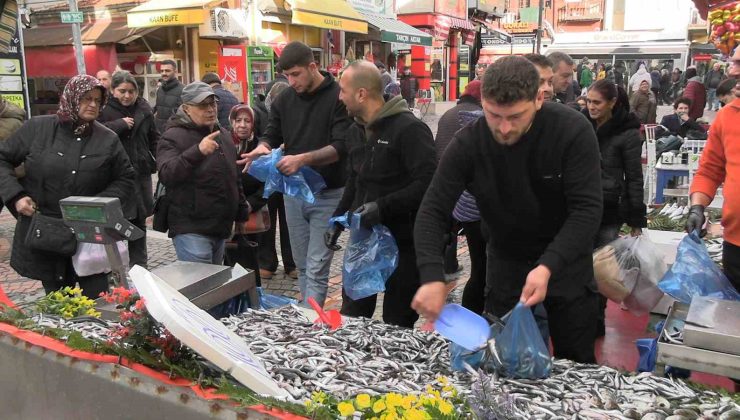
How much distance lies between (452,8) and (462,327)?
29.3 m

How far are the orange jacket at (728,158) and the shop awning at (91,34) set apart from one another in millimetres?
13449

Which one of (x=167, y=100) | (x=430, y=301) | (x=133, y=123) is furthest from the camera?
(x=167, y=100)

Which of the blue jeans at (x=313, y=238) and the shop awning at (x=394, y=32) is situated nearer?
the blue jeans at (x=313, y=238)

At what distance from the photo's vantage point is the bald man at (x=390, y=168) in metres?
3.54

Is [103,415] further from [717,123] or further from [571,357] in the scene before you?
[717,123]

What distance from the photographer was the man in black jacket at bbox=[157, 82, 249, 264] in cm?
399

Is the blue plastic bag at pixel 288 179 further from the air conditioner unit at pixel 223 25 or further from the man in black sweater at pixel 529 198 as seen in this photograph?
the air conditioner unit at pixel 223 25

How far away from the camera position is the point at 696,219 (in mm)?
3230

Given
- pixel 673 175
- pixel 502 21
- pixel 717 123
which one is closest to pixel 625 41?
pixel 502 21

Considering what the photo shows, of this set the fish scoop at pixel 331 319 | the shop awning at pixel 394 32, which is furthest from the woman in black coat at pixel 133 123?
the shop awning at pixel 394 32

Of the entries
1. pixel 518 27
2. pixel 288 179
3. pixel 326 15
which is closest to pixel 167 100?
pixel 288 179

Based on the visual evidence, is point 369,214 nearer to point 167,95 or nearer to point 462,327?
point 462,327

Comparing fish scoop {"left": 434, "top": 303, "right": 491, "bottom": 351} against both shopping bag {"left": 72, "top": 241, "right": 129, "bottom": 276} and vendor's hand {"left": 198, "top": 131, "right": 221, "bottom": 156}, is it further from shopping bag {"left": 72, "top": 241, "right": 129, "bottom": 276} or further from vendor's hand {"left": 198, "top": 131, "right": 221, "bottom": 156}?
shopping bag {"left": 72, "top": 241, "right": 129, "bottom": 276}

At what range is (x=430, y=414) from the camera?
1.84 meters
